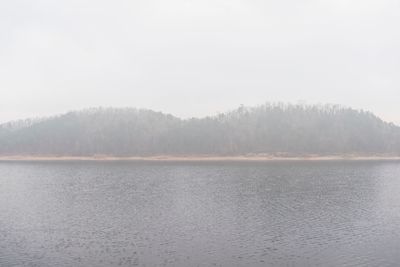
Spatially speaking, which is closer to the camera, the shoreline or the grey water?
the grey water

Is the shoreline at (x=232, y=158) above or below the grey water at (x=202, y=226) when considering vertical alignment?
above

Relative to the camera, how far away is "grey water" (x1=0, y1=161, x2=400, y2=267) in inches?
1169

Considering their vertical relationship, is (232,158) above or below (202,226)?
above

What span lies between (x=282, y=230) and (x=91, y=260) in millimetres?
18418

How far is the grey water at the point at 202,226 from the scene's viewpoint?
2969 cm

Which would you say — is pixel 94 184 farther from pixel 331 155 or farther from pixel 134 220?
pixel 331 155

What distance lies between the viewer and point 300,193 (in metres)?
61.8

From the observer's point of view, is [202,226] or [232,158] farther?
[232,158]

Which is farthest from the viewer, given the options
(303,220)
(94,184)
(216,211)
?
(94,184)

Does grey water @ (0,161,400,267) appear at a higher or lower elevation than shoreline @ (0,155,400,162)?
lower

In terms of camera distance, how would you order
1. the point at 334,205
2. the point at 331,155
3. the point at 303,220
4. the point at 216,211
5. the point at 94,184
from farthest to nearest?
1. the point at 331,155
2. the point at 94,184
3. the point at 334,205
4. the point at 216,211
5. the point at 303,220

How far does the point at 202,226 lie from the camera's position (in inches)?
1572

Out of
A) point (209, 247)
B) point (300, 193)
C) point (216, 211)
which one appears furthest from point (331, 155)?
point (209, 247)

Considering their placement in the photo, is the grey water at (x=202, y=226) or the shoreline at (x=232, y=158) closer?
the grey water at (x=202, y=226)
